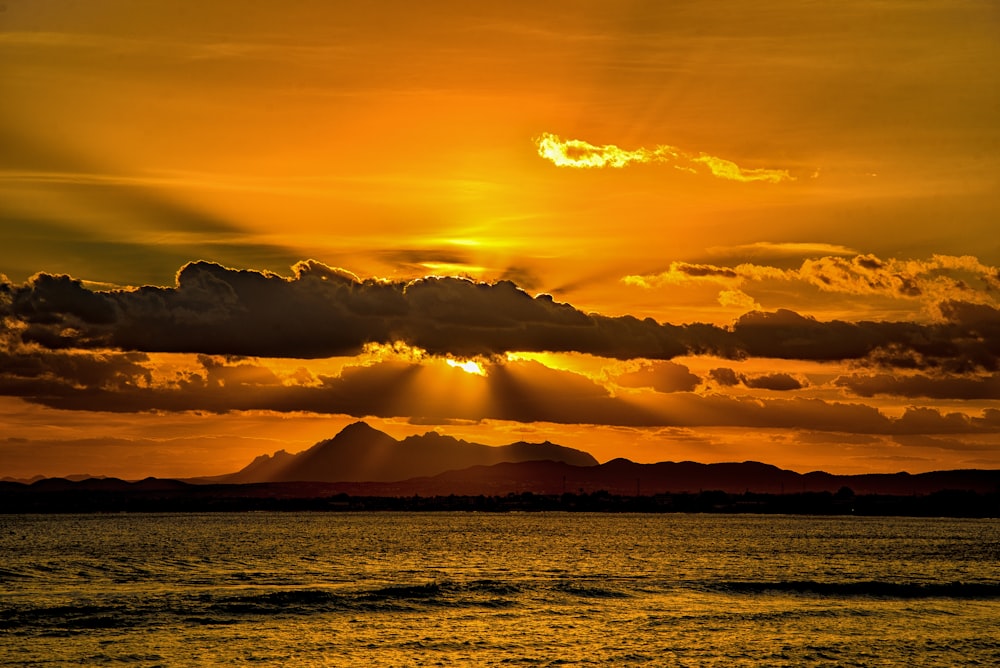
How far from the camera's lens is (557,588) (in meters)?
112

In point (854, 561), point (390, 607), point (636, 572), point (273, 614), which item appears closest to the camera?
point (273, 614)

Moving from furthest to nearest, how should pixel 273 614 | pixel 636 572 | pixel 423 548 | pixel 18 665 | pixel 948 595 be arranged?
pixel 423 548 → pixel 636 572 → pixel 948 595 → pixel 273 614 → pixel 18 665

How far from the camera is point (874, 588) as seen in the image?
114 metres

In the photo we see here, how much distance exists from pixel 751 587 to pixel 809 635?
35241 millimetres

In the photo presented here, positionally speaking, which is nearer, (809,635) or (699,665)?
(699,665)

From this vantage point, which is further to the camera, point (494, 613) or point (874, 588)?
point (874, 588)

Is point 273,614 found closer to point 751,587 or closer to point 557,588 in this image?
point 557,588

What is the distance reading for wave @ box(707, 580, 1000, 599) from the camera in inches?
4296

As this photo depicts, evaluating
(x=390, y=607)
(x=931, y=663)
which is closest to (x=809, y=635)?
(x=931, y=663)

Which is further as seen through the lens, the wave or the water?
the wave

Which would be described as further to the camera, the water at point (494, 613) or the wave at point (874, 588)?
the wave at point (874, 588)

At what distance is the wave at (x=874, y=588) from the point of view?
109 metres

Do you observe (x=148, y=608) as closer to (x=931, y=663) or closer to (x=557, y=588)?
(x=557, y=588)

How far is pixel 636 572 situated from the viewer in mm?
136125
